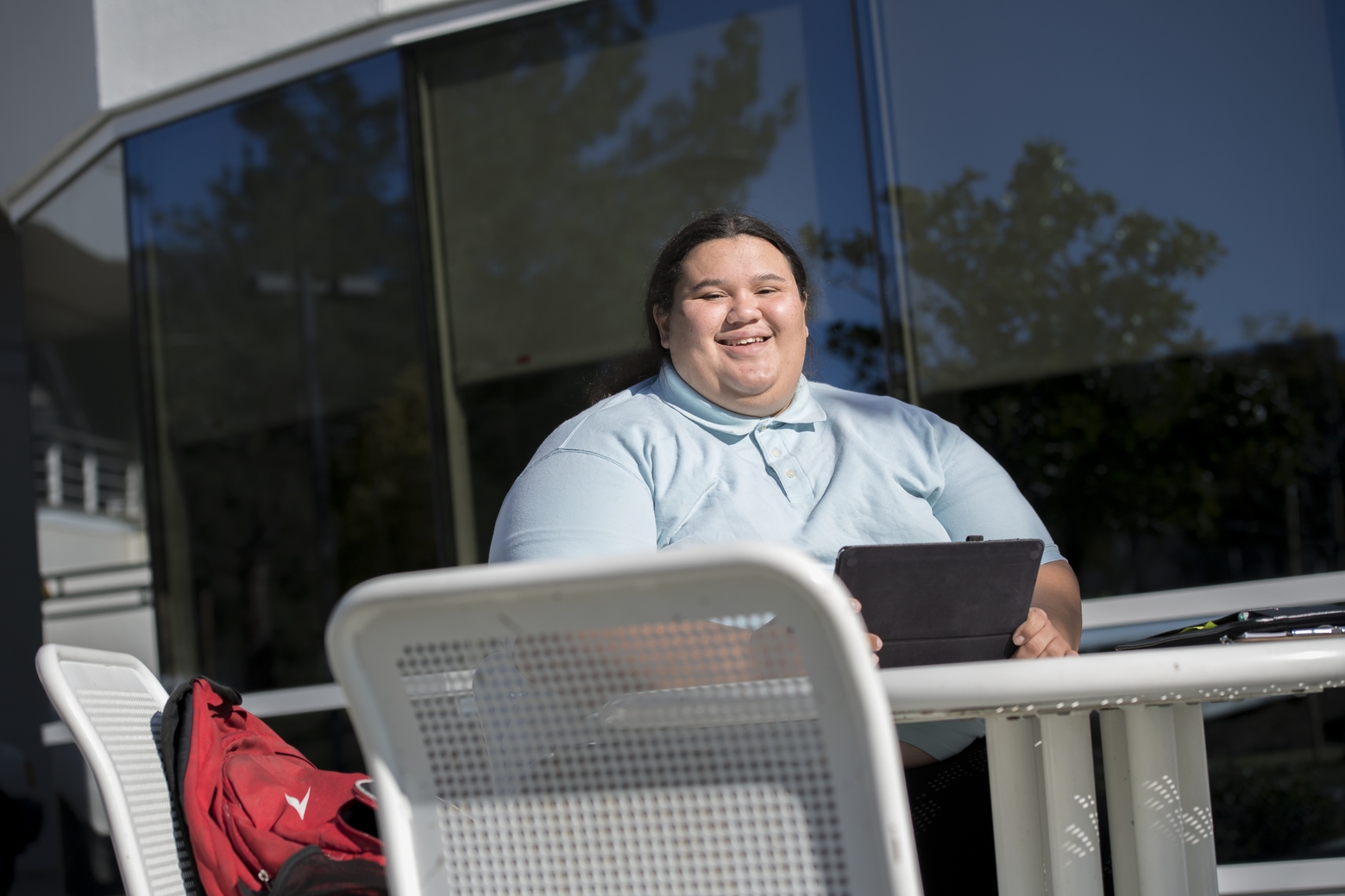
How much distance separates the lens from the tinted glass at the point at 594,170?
375 centimetres

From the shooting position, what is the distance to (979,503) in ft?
6.33

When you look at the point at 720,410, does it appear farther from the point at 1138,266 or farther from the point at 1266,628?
the point at 1138,266

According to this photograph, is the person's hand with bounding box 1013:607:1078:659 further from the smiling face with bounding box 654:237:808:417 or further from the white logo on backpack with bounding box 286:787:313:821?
the white logo on backpack with bounding box 286:787:313:821

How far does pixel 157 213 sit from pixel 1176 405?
4.10 metres

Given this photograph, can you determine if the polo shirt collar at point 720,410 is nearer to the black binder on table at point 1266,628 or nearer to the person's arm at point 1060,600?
the person's arm at point 1060,600

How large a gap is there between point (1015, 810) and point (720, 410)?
2.71 feet

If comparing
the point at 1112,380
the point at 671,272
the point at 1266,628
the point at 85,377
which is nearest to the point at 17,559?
the point at 85,377

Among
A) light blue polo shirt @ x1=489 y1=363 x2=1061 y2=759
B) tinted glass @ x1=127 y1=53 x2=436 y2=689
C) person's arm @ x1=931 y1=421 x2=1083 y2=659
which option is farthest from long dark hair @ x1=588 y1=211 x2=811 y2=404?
tinted glass @ x1=127 y1=53 x2=436 y2=689

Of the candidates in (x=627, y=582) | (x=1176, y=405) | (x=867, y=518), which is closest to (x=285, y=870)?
(x=627, y=582)

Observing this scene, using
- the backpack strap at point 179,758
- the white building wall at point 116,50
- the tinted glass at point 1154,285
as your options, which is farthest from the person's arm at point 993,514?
the white building wall at point 116,50

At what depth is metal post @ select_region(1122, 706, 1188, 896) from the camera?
1.32m

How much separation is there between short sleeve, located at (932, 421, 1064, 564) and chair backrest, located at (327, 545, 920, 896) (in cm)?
113

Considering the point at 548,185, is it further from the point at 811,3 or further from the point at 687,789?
the point at 687,789

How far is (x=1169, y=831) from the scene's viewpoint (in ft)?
4.35
